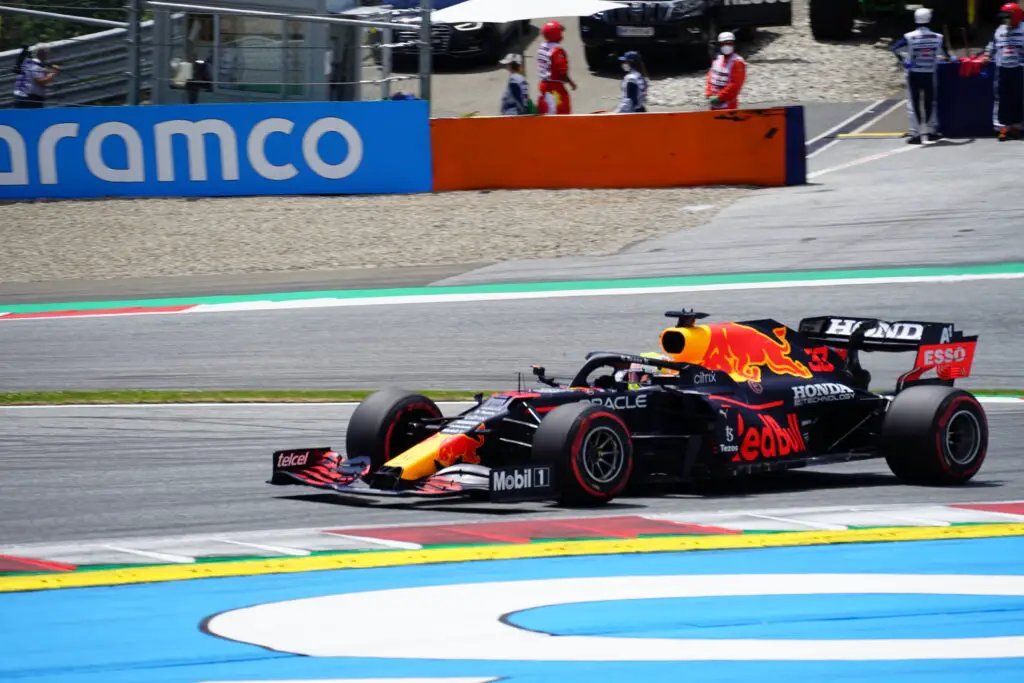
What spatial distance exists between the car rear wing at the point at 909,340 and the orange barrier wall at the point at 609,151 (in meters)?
10.5

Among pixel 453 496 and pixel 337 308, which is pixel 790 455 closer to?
pixel 453 496

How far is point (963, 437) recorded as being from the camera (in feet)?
31.7

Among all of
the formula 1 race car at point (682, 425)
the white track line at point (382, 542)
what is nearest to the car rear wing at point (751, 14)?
the formula 1 race car at point (682, 425)

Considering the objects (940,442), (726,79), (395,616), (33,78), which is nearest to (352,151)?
(33,78)

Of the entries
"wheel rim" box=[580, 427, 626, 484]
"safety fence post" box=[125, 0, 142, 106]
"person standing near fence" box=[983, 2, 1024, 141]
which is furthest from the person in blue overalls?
"wheel rim" box=[580, 427, 626, 484]

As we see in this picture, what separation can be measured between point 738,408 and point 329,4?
16.6m

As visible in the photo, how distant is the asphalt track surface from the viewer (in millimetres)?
8586

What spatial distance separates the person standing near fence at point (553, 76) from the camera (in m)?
22.1

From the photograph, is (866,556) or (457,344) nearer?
(866,556)

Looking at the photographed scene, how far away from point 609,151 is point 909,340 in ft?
38.1

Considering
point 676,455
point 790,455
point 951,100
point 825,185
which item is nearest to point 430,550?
point 676,455

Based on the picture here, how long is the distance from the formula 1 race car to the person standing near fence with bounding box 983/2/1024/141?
1210cm

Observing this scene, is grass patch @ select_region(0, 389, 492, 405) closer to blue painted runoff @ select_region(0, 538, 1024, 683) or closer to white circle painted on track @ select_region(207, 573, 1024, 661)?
blue painted runoff @ select_region(0, 538, 1024, 683)

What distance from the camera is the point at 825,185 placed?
70.3 ft
